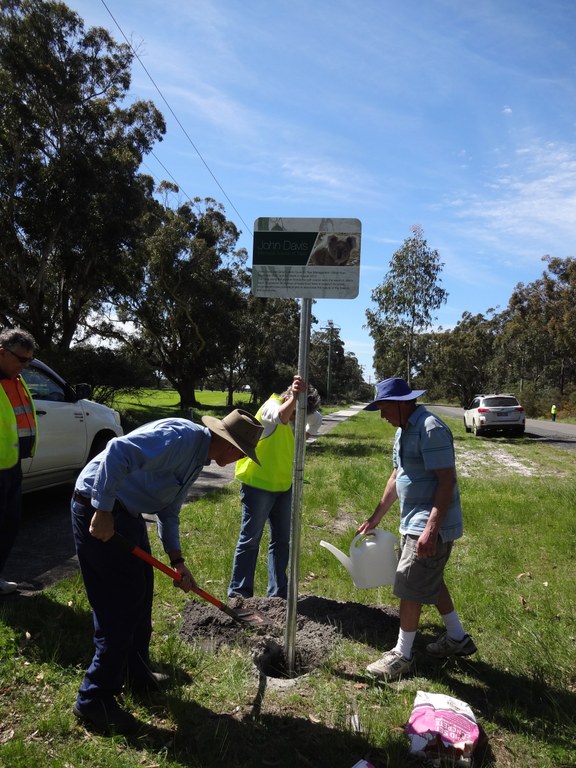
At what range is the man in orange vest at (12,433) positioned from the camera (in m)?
4.05

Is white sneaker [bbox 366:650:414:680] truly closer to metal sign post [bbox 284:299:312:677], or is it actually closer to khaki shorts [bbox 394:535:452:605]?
khaki shorts [bbox 394:535:452:605]

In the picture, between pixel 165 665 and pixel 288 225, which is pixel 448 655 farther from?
pixel 288 225

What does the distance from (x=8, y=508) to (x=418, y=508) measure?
9.24 ft

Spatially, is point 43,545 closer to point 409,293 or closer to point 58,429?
point 58,429

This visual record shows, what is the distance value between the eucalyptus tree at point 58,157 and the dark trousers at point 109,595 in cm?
1554

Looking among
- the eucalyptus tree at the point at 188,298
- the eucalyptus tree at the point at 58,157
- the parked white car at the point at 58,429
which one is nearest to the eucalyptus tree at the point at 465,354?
the eucalyptus tree at the point at 188,298

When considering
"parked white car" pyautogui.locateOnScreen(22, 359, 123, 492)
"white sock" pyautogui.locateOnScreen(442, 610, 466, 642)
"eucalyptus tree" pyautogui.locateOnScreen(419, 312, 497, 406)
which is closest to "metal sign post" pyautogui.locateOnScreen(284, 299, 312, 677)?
"white sock" pyautogui.locateOnScreen(442, 610, 466, 642)

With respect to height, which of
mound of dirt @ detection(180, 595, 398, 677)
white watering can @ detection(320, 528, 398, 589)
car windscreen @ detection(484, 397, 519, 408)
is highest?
car windscreen @ detection(484, 397, 519, 408)

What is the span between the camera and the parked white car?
258 inches

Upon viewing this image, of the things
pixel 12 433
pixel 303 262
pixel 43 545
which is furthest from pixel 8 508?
pixel 303 262

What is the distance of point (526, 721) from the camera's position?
9.86ft

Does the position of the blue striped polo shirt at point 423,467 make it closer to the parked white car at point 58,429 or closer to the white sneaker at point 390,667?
the white sneaker at point 390,667

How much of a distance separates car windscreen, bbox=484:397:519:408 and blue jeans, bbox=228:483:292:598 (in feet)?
64.8

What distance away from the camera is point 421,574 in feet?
11.1
